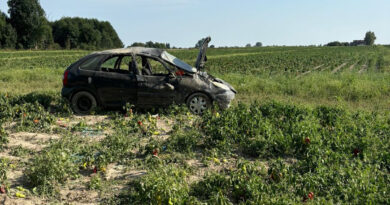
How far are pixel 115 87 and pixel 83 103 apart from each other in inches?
35.5

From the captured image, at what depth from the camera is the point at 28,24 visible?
70.8 m

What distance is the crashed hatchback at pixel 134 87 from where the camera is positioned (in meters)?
8.44

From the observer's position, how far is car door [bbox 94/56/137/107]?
8.43 metres

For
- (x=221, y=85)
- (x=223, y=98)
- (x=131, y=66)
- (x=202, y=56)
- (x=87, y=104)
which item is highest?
(x=202, y=56)

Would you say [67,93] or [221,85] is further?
[221,85]

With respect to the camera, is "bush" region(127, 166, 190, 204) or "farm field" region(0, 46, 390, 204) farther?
"farm field" region(0, 46, 390, 204)

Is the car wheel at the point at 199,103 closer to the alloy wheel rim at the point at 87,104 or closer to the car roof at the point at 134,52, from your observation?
the car roof at the point at 134,52

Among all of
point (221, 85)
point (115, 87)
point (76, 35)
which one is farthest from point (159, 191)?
point (76, 35)

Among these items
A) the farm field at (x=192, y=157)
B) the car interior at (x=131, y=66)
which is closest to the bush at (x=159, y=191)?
the farm field at (x=192, y=157)

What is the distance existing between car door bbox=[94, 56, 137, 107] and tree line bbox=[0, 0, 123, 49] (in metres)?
63.8

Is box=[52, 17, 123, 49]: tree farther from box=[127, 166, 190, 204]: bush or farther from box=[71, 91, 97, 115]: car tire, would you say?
box=[127, 166, 190, 204]: bush

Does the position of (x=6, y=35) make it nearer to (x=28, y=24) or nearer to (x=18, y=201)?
(x=28, y=24)

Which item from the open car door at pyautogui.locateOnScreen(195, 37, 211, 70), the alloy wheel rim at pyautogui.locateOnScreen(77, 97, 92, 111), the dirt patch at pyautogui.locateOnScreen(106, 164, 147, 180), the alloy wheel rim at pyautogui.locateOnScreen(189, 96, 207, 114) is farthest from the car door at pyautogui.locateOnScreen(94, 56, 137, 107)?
the dirt patch at pyautogui.locateOnScreen(106, 164, 147, 180)

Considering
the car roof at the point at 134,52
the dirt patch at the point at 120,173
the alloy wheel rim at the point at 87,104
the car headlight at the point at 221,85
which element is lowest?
the dirt patch at the point at 120,173
